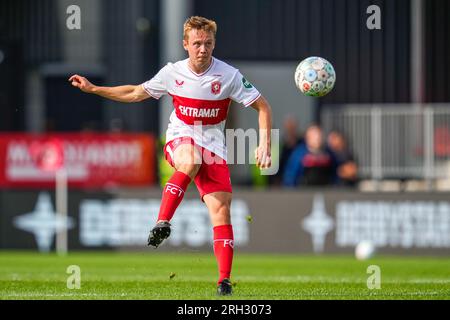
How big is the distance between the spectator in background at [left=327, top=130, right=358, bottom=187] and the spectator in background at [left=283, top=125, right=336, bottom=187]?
18 centimetres

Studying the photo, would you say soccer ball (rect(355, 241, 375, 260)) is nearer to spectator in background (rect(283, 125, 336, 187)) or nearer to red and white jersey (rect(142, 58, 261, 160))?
spectator in background (rect(283, 125, 336, 187))

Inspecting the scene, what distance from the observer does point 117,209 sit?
66.6 feet

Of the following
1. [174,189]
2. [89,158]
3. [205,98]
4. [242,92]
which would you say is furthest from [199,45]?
[89,158]

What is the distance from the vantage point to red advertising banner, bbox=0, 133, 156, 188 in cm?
2247

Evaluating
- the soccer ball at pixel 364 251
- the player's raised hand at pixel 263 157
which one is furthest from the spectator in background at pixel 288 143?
the player's raised hand at pixel 263 157

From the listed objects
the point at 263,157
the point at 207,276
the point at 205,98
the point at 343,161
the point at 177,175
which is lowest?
the point at 207,276

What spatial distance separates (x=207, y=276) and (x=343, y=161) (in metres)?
8.02

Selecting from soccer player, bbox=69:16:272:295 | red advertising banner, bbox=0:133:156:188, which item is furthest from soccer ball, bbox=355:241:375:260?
soccer player, bbox=69:16:272:295

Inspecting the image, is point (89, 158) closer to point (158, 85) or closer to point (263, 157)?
point (158, 85)

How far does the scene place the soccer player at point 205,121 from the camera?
35.6 ft

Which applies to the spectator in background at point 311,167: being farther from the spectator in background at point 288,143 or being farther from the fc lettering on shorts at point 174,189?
the fc lettering on shorts at point 174,189

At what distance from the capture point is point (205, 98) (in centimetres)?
1103

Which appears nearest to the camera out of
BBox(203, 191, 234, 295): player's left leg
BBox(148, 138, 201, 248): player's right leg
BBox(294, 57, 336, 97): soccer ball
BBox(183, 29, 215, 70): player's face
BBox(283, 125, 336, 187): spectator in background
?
BBox(148, 138, 201, 248): player's right leg
